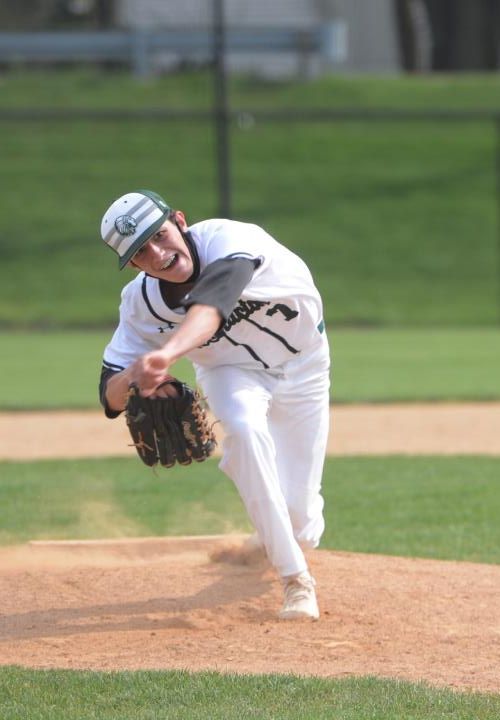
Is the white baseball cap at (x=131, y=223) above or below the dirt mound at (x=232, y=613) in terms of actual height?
above

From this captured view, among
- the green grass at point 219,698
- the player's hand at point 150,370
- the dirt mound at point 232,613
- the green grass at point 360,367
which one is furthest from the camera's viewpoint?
the green grass at point 360,367

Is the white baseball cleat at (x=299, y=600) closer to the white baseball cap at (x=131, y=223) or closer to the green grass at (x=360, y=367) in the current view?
the white baseball cap at (x=131, y=223)

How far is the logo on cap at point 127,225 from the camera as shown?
440cm

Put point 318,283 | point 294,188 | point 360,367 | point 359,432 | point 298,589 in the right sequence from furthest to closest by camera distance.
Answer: point 294,188
point 318,283
point 360,367
point 359,432
point 298,589

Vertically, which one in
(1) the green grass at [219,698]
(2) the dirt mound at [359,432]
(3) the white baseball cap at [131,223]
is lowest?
(2) the dirt mound at [359,432]

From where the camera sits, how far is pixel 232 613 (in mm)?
5000

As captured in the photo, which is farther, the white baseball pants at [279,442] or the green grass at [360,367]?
the green grass at [360,367]

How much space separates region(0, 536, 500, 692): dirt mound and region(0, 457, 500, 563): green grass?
63 centimetres

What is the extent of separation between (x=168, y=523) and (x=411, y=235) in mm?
16676

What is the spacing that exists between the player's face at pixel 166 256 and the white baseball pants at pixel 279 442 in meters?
Result: 0.57

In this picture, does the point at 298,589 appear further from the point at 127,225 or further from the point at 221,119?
the point at 221,119

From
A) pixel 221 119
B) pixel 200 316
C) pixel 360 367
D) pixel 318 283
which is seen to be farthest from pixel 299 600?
pixel 318 283

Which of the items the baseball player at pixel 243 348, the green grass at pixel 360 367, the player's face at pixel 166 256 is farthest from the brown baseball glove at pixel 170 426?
the green grass at pixel 360 367

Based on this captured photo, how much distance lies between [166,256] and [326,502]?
11.0 ft
